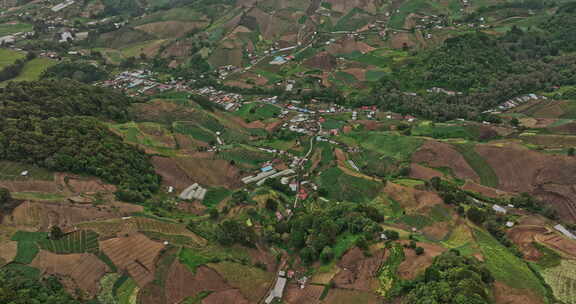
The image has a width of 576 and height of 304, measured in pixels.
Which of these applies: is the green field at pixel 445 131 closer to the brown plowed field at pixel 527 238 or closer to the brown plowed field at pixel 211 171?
the brown plowed field at pixel 527 238

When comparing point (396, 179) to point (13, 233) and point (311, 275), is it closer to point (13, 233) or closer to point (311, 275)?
point (311, 275)

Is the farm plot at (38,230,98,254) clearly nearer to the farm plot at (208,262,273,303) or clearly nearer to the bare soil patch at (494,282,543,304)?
the farm plot at (208,262,273,303)

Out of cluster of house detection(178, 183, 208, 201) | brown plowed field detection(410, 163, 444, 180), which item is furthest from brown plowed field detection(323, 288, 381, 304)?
cluster of house detection(178, 183, 208, 201)

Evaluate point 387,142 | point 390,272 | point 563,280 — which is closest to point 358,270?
point 390,272

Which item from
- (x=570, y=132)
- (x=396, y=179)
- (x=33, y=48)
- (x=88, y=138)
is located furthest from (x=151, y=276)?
(x=33, y=48)

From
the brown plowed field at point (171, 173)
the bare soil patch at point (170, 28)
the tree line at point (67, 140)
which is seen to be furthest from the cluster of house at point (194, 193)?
the bare soil patch at point (170, 28)

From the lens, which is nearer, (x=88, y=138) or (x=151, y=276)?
(x=151, y=276)
